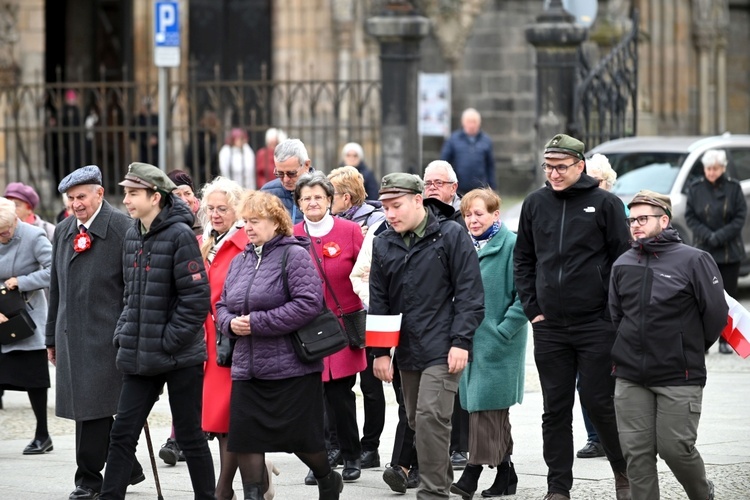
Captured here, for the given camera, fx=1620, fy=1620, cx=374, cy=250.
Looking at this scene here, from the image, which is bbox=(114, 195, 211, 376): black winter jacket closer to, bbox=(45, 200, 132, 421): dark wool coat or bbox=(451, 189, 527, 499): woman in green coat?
bbox=(45, 200, 132, 421): dark wool coat

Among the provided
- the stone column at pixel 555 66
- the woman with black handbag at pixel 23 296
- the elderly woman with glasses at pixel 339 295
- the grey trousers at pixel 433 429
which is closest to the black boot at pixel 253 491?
the grey trousers at pixel 433 429

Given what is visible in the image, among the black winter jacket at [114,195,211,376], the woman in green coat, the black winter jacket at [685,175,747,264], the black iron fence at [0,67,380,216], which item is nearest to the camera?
the black winter jacket at [114,195,211,376]

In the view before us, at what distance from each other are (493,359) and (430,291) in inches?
36.9

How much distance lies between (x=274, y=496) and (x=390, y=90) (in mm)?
11591

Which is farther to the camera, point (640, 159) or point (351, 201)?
point (640, 159)

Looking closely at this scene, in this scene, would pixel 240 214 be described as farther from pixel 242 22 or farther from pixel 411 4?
pixel 242 22

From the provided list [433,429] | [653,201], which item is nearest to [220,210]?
[433,429]

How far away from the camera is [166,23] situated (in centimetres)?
1753

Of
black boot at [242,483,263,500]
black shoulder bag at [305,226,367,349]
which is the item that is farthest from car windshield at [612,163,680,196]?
black boot at [242,483,263,500]

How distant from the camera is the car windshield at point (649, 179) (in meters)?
17.2

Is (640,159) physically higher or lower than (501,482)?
higher

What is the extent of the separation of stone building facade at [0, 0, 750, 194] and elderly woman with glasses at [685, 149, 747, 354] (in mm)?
10296

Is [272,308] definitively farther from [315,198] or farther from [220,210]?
[315,198]

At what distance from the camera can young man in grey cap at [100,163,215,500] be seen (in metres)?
7.94
